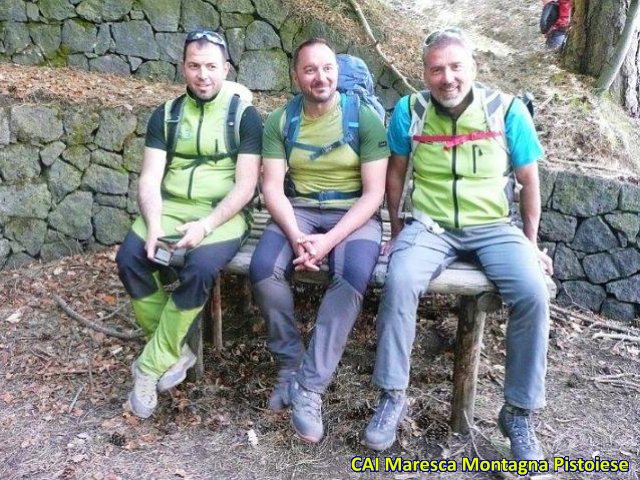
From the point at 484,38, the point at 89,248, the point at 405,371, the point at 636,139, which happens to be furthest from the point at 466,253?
the point at 484,38

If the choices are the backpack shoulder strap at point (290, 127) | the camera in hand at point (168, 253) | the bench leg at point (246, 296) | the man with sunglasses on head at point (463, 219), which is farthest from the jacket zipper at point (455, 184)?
the bench leg at point (246, 296)

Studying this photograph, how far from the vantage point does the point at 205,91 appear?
131 inches

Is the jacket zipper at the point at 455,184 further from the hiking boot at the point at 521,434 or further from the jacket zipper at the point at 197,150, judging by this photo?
the jacket zipper at the point at 197,150

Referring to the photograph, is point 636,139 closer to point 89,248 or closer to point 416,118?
point 416,118

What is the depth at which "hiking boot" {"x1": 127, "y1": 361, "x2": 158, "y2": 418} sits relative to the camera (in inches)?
126

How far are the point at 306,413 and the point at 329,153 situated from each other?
1.29 metres

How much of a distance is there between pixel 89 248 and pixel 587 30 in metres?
4.89

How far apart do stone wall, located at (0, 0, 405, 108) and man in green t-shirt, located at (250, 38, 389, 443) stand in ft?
10.00

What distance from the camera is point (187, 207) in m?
3.38

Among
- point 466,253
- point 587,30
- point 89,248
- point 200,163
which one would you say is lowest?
point 89,248

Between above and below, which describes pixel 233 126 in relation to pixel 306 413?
above

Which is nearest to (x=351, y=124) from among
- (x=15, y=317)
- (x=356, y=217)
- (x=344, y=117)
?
(x=344, y=117)

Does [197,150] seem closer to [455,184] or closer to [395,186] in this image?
[395,186]

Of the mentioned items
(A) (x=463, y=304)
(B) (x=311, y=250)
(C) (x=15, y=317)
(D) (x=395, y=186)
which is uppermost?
(D) (x=395, y=186)
